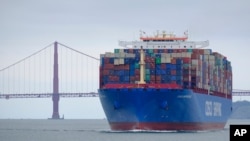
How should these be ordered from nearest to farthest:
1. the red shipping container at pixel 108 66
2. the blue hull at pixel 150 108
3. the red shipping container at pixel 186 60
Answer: the blue hull at pixel 150 108, the red shipping container at pixel 186 60, the red shipping container at pixel 108 66

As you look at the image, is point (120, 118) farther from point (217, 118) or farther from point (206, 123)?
point (217, 118)

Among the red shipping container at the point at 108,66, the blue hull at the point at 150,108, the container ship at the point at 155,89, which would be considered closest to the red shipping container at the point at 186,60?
the container ship at the point at 155,89

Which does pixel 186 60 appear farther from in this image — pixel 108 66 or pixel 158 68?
pixel 108 66

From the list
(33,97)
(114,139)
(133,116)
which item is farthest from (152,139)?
(33,97)

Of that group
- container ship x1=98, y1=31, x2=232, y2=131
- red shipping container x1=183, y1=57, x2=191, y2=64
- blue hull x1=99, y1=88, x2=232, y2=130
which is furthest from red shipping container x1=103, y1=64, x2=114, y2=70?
red shipping container x1=183, y1=57, x2=191, y2=64

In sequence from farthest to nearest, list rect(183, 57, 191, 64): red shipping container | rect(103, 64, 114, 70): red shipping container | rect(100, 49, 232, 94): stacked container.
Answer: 1. rect(103, 64, 114, 70): red shipping container
2. rect(183, 57, 191, 64): red shipping container
3. rect(100, 49, 232, 94): stacked container

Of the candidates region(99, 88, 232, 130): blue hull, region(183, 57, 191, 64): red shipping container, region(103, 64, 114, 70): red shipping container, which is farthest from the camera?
region(103, 64, 114, 70): red shipping container

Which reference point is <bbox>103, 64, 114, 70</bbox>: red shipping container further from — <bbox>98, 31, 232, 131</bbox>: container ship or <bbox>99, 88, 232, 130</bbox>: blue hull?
<bbox>99, 88, 232, 130</bbox>: blue hull

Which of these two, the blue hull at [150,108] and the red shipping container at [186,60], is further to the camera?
the red shipping container at [186,60]

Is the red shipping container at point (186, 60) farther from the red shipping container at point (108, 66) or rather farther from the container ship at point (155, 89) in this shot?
the red shipping container at point (108, 66)
